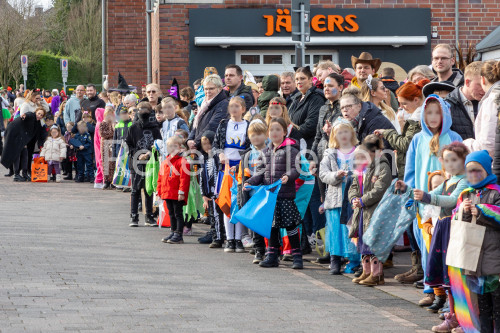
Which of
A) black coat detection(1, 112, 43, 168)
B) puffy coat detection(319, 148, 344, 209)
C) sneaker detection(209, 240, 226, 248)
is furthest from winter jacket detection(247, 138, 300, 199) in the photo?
black coat detection(1, 112, 43, 168)

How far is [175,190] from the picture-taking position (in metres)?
12.1

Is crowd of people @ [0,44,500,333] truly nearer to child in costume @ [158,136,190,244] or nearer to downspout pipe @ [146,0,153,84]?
child in costume @ [158,136,190,244]

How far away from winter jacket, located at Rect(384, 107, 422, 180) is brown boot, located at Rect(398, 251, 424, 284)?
92 centimetres

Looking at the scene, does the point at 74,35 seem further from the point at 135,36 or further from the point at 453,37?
the point at 453,37

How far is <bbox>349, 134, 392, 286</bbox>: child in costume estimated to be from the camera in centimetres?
891

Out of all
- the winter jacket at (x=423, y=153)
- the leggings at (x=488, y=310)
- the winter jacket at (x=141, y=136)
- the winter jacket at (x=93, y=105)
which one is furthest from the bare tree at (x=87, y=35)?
the leggings at (x=488, y=310)

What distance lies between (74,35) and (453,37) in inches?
1828

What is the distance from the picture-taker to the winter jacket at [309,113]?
11195mm

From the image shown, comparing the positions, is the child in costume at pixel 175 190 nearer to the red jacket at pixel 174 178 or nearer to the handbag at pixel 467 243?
the red jacket at pixel 174 178

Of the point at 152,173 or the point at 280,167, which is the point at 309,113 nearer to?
the point at 280,167

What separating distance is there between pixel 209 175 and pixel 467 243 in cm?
566

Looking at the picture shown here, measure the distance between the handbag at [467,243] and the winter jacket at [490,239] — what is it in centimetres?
4

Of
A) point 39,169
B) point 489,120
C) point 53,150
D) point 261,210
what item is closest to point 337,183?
point 261,210

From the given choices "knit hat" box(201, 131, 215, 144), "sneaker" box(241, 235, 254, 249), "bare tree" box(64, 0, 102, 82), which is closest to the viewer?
"sneaker" box(241, 235, 254, 249)
